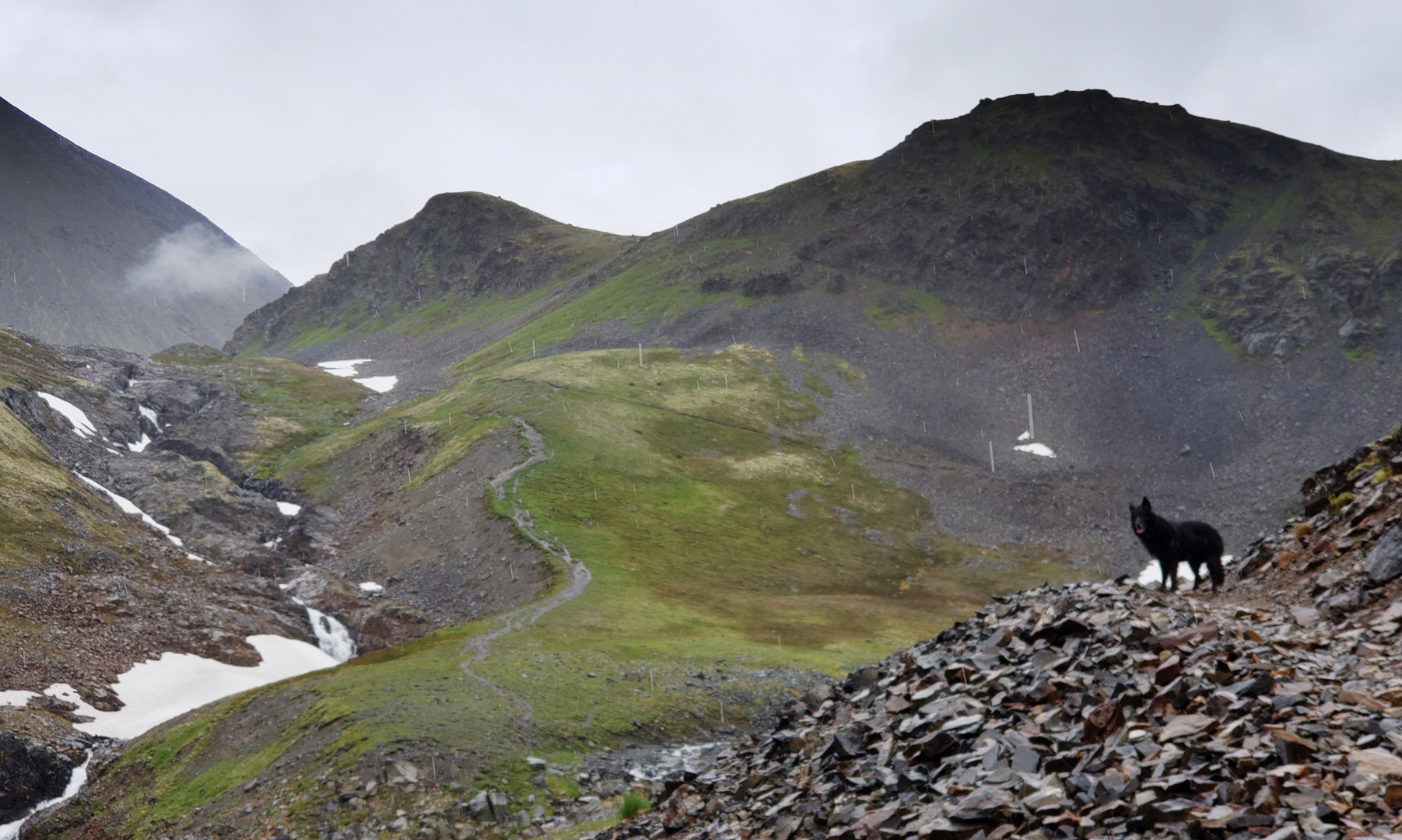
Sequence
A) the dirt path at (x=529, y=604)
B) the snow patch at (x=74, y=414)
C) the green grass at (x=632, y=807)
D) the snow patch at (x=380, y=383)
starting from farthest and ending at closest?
the snow patch at (x=380, y=383) < the snow patch at (x=74, y=414) < the dirt path at (x=529, y=604) < the green grass at (x=632, y=807)

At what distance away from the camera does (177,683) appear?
5253 cm

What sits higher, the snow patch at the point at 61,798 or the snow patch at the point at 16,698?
the snow patch at the point at 16,698

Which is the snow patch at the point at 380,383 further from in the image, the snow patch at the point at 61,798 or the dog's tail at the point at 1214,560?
the dog's tail at the point at 1214,560

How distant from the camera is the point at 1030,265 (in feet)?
612

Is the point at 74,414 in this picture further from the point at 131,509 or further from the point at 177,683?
the point at 177,683

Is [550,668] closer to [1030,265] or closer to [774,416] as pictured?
[774,416]

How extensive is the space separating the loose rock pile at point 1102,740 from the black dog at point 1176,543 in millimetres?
3437

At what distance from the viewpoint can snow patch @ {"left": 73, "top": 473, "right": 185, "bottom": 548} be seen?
79.0 m

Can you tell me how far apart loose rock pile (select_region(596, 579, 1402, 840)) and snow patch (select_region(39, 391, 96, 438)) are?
11306 cm

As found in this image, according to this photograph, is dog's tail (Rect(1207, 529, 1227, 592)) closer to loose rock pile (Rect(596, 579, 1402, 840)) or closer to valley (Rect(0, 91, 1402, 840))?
valley (Rect(0, 91, 1402, 840))

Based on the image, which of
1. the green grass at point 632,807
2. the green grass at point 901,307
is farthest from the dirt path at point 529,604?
the green grass at point 901,307

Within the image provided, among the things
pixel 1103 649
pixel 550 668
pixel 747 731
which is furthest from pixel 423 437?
pixel 1103 649

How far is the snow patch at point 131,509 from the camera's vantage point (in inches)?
3110

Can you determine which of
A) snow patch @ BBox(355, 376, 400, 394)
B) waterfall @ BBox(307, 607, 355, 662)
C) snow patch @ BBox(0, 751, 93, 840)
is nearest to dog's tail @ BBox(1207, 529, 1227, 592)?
snow patch @ BBox(0, 751, 93, 840)
